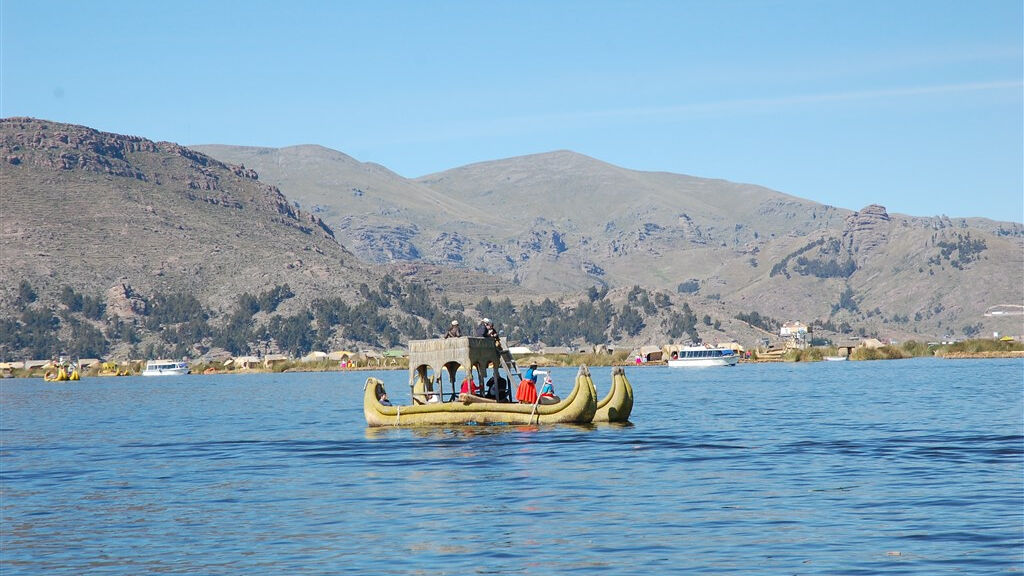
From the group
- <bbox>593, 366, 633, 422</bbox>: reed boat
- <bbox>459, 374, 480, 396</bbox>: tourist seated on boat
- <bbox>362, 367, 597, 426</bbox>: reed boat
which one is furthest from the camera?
<bbox>459, 374, 480, 396</bbox>: tourist seated on boat

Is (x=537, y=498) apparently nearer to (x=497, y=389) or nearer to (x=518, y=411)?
(x=518, y=411)

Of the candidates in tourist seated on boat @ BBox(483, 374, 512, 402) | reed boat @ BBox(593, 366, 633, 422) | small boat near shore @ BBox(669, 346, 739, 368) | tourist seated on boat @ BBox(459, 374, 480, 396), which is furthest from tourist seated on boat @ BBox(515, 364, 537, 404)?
small boat near shore @ BBox(669, 346, 739, 368)

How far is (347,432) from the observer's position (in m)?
51.6

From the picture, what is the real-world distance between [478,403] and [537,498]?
1796 cm

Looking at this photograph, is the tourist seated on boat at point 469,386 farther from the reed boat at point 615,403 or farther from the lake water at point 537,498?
the reed boat at point 615,403

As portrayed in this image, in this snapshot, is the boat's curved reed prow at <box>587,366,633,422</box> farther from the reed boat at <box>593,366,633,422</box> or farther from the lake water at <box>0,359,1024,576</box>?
the lake water at <box>0,359,1024,576</box>

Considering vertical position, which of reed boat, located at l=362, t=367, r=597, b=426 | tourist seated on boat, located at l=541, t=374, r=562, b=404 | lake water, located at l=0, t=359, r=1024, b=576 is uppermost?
tourist seated on boat, located at l=541, t=374, r=562, b=404

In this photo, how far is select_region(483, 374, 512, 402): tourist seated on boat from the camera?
49.4 metres

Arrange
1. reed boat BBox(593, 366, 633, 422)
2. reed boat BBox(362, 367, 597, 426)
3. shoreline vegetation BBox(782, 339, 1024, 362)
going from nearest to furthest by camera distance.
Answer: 1. reed boat BBox(362, 367, 597, 426)
2. reed boat BBox(593, 366, 633, 422)
3. shoreline vegetation BBox(782, 339, 1024, 362)

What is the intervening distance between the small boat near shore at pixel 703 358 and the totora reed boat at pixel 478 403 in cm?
12406

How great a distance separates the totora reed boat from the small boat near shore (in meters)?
124

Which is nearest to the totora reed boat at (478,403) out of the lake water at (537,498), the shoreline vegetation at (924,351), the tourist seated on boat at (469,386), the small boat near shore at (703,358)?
the tourist seated on boat at (469,386)

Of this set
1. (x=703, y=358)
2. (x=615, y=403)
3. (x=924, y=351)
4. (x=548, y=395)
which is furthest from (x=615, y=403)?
(x=924, y=351)

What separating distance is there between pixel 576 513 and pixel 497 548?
156 inches
